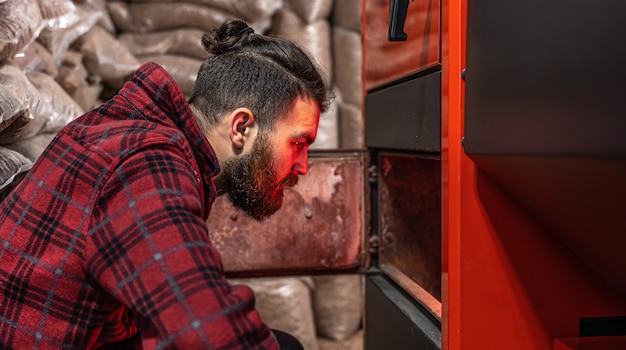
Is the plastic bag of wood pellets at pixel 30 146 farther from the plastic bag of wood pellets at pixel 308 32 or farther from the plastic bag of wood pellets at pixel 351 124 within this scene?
the plastic bag of wood pellets at pixel 351 124

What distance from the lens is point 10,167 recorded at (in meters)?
1.19

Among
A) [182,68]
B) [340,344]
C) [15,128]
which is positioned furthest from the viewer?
[340,344]

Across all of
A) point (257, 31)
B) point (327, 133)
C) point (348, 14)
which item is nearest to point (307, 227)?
point (327, 133)

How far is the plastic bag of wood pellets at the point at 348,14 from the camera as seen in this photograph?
2.50m

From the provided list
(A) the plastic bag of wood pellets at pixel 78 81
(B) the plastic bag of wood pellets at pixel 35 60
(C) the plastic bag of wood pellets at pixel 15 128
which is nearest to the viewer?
(C) the plastic bag of wood pellets at pixel 15 128

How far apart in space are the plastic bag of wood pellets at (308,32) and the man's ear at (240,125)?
1445 millimetres

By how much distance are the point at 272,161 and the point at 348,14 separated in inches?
63.9

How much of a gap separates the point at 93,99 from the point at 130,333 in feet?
4.61

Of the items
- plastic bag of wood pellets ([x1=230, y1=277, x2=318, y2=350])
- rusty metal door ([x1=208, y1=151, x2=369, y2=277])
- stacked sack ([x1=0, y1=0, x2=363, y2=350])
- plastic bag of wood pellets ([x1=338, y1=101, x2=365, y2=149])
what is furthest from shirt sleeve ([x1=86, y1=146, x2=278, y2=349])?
plastic bag of wood pellets ([x1=338, y1=101, x2=365, y2=149])

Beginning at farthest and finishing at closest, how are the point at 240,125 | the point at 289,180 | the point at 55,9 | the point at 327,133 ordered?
the point at 327,133
the point at 55,9
the point at 289,180
the point at 240,125

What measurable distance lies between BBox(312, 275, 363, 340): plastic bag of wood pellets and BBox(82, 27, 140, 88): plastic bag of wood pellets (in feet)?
3.66

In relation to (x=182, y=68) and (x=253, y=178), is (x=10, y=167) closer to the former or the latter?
(x=253, y=178)

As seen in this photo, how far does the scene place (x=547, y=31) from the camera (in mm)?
694

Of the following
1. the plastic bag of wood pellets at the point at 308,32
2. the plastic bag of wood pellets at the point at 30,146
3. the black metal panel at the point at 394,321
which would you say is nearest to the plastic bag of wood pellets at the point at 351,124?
the plastic bag of wood pellets at the point at 308,32
